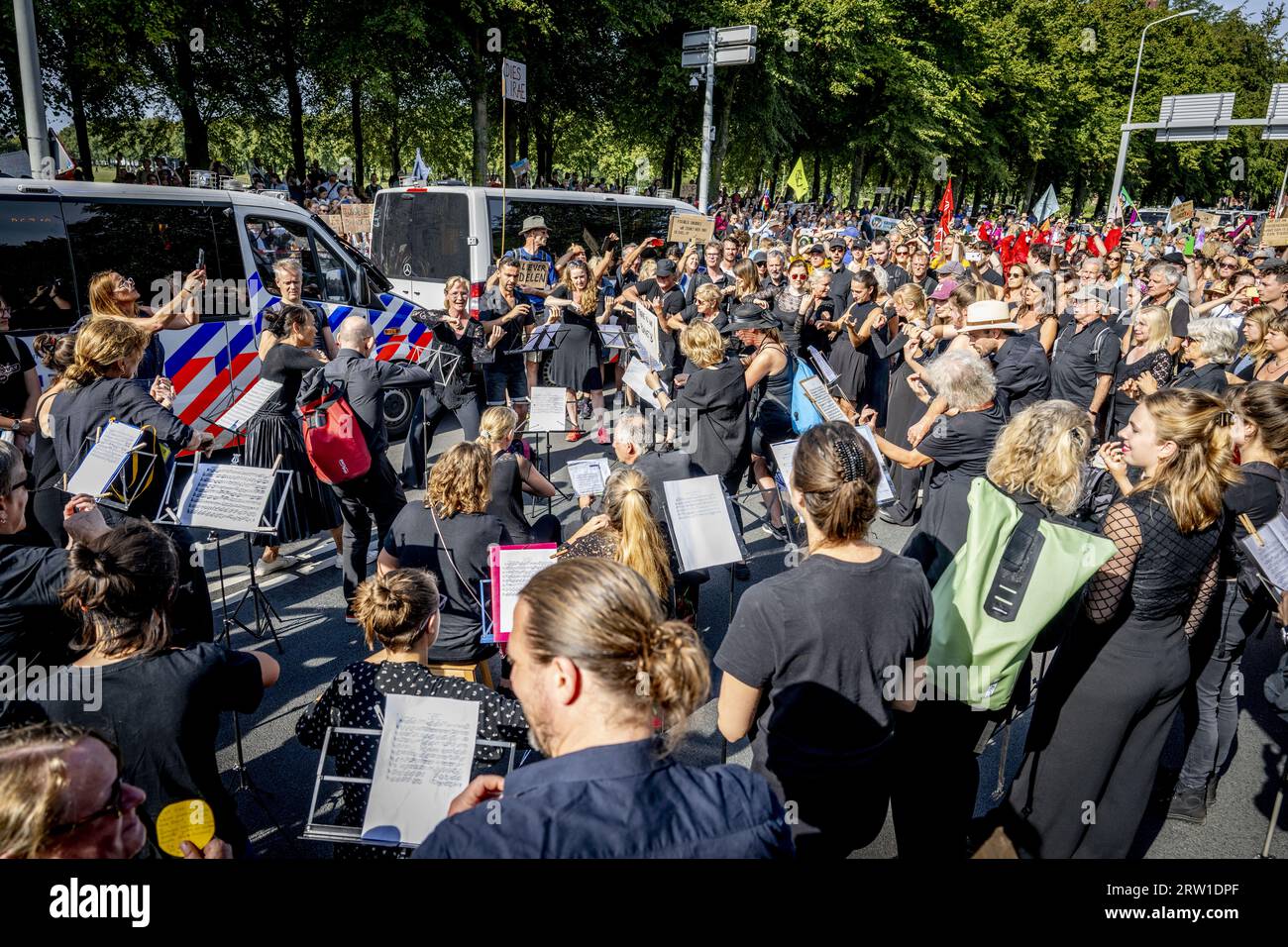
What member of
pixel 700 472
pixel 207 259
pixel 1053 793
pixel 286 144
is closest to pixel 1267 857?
pixel 1053 793

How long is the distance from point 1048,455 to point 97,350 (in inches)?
172

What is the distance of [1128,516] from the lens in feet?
9.20

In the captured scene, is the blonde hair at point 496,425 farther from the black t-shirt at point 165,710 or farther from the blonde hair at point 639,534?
the black t-shirt at point 165,710

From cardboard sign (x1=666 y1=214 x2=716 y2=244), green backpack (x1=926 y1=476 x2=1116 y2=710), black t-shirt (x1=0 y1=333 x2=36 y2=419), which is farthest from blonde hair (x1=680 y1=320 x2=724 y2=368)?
cardboard sign (x1=666 y1=214 x2=716 y2=244)

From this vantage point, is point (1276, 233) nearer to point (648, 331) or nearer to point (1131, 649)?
point (648, 331)

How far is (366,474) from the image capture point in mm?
5160

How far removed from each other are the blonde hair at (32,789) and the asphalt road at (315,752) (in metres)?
1.91

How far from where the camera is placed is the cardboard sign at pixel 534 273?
9.84 m

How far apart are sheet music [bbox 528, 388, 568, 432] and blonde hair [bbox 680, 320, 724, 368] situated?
1341 mm

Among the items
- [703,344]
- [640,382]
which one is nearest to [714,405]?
[703,344]

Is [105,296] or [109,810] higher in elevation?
[105,296]

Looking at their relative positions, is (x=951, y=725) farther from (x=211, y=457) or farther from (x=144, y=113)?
(x=144, y=113)

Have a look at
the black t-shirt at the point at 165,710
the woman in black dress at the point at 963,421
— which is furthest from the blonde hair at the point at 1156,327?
the black t-shirt at the point at 165,710
